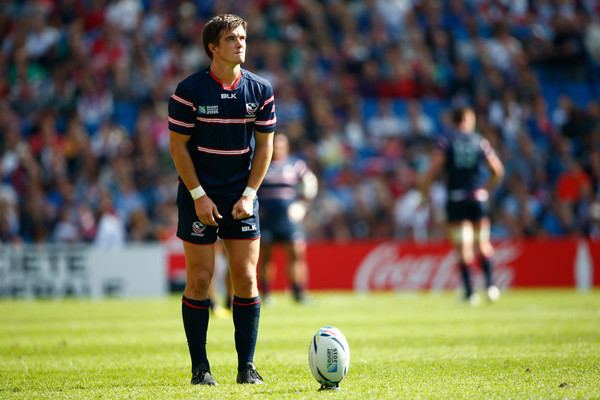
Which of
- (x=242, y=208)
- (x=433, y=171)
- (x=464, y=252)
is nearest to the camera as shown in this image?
(x=242, y=208)

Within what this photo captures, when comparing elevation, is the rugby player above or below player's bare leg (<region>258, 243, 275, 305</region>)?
above

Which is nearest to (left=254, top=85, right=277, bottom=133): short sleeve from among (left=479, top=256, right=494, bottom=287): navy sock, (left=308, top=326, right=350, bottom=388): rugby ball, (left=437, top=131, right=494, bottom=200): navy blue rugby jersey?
(left=308, top=326, right=350, bottom=388): rugby ball

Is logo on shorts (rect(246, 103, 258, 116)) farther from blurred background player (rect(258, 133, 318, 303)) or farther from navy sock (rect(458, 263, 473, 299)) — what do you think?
blurred background player (rect(258, 133, 318, 303))

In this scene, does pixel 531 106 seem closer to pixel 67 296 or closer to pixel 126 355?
pixel 67 296

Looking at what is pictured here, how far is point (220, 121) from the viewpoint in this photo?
6879mm

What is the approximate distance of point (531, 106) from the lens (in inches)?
977

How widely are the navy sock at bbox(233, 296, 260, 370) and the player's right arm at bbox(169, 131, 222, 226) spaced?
2.08 ft

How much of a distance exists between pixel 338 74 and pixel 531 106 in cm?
483

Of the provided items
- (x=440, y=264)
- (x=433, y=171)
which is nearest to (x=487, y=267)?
(x=433, y=171)

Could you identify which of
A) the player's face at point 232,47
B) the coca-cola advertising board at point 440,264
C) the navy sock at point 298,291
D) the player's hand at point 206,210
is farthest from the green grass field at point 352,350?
the coca-cola advertising board at point 440,264

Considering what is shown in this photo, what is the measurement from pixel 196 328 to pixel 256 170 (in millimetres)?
1168

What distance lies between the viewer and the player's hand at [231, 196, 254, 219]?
22.5ft

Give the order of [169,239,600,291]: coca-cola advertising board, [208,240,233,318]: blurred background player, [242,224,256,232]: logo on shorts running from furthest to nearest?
[169,239,600,291]: coca-cola advertising board
[208,240,233,318]: blurred background player
[242,224,256,232]: logo on shorts

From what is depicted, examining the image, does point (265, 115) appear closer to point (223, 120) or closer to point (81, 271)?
point (223, 120)
